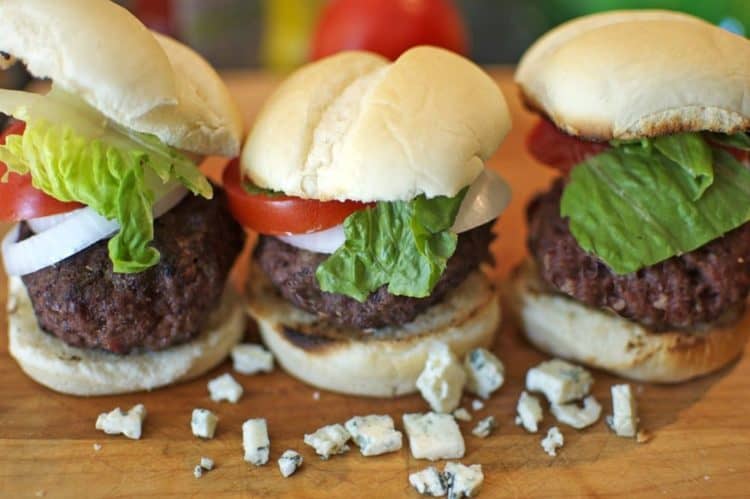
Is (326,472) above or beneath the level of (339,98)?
beneath

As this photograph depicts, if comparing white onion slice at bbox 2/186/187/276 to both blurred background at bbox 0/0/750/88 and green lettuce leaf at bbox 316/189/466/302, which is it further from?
blurred background at bbox 0/0/750/88

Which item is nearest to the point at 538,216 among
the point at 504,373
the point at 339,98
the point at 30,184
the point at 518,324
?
the point at 518,324

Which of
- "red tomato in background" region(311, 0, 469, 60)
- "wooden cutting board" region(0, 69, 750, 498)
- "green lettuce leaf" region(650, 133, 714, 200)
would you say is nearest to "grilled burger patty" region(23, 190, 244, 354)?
"wooden cutting board" region(0, 69, 750, 498)

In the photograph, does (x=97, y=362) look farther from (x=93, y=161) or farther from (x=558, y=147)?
(x=558, y=147)

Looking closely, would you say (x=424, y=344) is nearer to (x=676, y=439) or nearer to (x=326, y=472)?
(x=326, y=472)

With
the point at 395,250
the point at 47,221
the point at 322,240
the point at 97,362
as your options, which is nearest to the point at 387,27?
the point at 322,240

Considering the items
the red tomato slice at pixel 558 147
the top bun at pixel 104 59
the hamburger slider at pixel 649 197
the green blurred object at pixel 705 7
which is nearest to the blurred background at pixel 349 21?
the green blurred object at pixel 705 7
